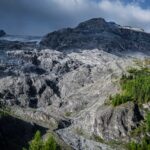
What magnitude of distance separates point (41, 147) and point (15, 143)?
1377 inches

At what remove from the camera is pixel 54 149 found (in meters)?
161

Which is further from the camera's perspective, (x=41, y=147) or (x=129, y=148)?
(x=129, y=148)

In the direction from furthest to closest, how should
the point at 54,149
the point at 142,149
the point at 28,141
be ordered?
the point at 28,141
the point at 142,149
the point at 54,149

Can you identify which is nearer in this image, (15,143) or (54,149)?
(54,149)

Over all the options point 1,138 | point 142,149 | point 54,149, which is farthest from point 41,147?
point 142,149

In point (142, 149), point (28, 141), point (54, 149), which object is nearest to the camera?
point (54, 149)

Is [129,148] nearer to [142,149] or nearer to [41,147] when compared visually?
[142,149]

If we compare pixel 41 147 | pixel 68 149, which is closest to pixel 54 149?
pixel 41 147

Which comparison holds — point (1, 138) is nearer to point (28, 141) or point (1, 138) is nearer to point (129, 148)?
point (28, 141)

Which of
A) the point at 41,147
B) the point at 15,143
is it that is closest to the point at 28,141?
the point at 15,143

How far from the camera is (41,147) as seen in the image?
161750mm

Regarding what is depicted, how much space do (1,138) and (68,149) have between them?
28.4 m

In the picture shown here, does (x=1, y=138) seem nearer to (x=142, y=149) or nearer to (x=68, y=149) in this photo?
(x=68, y=149)

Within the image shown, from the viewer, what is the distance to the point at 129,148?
645 ft
